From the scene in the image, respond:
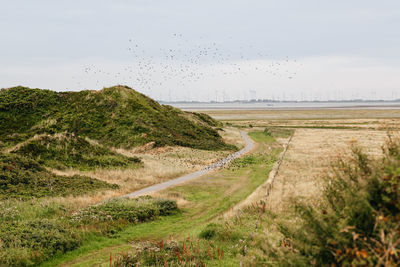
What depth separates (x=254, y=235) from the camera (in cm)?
1332

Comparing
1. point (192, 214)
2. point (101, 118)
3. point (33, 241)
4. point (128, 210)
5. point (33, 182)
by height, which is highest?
point (101, 118)

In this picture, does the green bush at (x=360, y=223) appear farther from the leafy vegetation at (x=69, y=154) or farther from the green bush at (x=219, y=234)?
the leafy vegetation at (x=69, y=154)

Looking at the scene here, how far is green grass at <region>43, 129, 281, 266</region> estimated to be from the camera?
1348 centimetres

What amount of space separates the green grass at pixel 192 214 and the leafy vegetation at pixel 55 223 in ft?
1.69

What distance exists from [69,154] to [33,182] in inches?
372

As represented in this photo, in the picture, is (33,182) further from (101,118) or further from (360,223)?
(101,118)

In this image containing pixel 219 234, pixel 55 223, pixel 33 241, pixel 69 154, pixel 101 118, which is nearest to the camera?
pixel 33 241

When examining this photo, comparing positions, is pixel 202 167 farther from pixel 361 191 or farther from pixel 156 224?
pixel 361 191

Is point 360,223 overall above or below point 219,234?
above

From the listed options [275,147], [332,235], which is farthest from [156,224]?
[275,147]

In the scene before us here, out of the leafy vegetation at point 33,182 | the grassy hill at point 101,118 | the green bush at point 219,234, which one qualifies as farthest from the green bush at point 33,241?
the grassy hill at point 101,118

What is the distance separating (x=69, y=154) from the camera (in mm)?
31938

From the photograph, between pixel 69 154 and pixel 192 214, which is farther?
pixel 69 154

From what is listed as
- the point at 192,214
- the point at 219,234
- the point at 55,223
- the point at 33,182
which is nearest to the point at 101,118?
the point at 33,182
